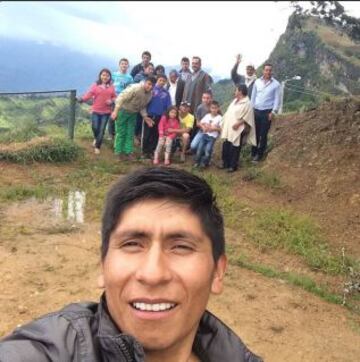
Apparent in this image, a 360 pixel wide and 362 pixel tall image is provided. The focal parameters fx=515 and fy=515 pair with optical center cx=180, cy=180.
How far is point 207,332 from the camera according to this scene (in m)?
1.83

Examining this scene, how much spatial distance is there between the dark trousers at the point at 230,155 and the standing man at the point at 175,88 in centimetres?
143

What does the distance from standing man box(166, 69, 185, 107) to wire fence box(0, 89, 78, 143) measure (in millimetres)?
1849

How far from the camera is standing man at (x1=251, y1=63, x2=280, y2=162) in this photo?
891 cm

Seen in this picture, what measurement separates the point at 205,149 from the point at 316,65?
7.98 meters

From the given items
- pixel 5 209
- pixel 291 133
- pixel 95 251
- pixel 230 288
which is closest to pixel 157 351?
pixel 230 288

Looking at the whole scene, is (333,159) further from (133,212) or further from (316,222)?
(133,212)

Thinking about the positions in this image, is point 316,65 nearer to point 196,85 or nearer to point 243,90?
point 196,85

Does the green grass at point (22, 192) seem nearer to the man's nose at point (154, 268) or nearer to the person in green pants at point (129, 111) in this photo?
the person in green pants at point (129, 111)

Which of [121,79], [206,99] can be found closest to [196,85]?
[206,99]

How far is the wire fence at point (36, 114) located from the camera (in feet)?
29.9

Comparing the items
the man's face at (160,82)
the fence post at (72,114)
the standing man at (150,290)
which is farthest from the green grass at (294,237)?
the standing man at (150,290)

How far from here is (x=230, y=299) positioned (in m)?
5.11

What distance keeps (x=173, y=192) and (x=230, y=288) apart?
3.80 metres

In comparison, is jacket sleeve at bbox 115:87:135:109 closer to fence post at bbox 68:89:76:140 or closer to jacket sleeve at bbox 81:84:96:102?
jacket sleeve at bbox 81:84:96:102
